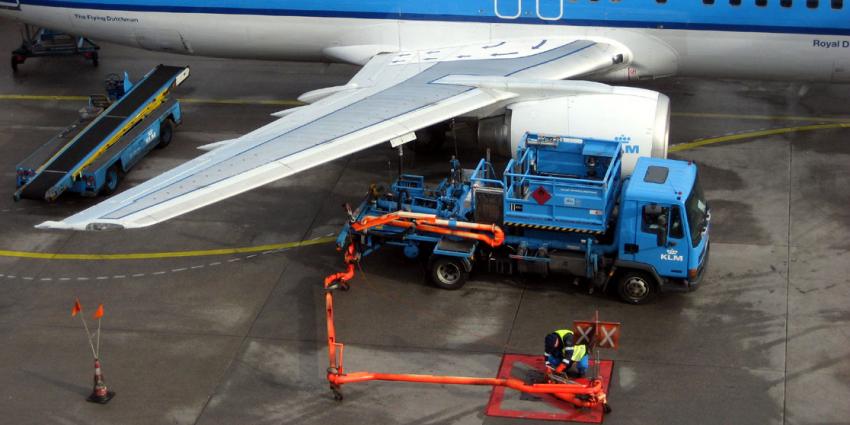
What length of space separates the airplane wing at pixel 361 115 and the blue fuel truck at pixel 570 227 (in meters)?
1.60

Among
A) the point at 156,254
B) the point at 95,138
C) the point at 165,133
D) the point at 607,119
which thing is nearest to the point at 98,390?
the point at 156,254

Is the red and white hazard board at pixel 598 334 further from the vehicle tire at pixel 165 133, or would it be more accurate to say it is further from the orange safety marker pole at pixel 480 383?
the vehicle tire at pixel 165 133

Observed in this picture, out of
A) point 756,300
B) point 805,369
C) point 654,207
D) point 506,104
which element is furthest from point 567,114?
point 805,369

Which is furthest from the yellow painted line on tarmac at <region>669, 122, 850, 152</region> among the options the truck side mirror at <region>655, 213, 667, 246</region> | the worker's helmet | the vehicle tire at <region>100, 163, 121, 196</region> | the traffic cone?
the traffic cone

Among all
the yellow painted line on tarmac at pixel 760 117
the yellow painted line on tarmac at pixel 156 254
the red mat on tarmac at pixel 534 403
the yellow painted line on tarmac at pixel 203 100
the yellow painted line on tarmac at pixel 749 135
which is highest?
the yellow painted line on tarmac at pixel 203 100

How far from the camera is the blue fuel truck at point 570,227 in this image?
1916cm

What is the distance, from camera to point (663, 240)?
19062 mm

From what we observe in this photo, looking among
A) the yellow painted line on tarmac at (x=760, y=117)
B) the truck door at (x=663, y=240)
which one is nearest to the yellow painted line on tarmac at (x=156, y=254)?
the truck door at (x=663, y=240)

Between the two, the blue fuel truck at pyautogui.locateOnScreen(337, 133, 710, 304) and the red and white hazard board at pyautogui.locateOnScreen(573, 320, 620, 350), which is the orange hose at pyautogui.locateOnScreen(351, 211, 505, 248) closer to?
the blue fuel truck at pyautogui.locateOnScreen(337, 133, 710, 304)

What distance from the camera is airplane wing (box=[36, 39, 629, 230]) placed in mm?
17406

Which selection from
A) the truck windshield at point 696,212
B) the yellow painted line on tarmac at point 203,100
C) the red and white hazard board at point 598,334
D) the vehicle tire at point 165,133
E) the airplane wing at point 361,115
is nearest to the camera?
the red and white hazard board at point 598,334

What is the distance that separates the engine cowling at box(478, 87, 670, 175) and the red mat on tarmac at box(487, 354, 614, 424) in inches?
213

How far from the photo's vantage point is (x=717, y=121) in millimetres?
28031

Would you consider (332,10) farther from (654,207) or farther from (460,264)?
(654,207)
